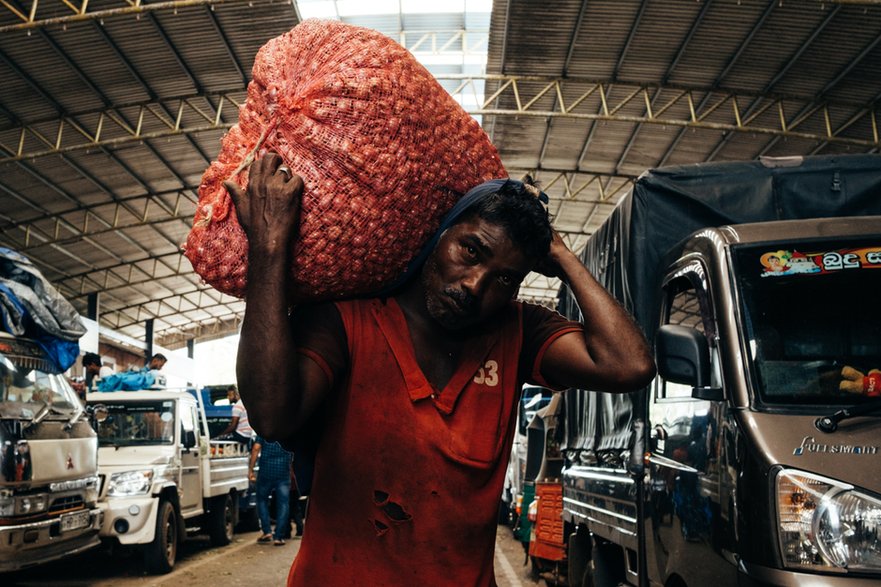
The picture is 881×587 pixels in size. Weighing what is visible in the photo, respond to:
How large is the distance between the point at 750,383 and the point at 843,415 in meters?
0.40

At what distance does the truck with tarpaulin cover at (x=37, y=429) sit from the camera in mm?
7125

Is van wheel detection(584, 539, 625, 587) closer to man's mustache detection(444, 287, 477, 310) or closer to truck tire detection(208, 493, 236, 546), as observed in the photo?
man's mustache detection(444, 287, 477, 310)

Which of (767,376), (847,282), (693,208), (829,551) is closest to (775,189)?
(693,208)

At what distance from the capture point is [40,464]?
754cm

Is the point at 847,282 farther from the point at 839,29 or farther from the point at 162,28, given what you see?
the point at 162,28

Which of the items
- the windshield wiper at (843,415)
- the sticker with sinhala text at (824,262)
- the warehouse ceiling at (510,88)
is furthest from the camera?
the warehouse ceiling at (510,88)

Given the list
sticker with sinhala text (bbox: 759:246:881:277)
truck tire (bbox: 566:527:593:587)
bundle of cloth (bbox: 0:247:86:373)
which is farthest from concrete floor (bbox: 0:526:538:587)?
sticker with sinhala text (bbox: 759:246:881:277)

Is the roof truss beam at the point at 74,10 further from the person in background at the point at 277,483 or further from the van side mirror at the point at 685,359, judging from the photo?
the van side mirror at the point at 685,359

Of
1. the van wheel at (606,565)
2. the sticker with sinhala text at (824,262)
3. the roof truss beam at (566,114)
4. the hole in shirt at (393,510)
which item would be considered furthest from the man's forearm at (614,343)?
the roof truss beam at (566,114)

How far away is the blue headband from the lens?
205 cm

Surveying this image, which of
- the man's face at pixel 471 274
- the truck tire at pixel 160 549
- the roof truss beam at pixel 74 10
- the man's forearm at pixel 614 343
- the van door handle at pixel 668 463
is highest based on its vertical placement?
the roof truss beam at pixel 74 10

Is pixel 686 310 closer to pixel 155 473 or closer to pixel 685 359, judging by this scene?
pixel 685 359

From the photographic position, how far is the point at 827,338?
3.55m

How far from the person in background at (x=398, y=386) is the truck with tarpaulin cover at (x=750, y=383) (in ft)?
4.46
